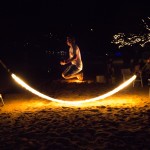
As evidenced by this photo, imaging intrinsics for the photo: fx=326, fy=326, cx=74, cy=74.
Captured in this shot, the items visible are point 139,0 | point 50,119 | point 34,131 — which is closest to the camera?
point 34,131

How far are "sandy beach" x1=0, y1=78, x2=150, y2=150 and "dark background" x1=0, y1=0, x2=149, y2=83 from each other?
9.85 meters

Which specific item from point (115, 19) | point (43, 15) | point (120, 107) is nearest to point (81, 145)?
point (120, 107)

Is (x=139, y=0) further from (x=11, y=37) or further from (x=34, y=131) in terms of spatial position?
(x=34, y=131)

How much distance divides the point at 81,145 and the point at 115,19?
1025 inches

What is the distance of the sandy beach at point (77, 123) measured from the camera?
255 inches

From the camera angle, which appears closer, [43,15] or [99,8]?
[43,15]

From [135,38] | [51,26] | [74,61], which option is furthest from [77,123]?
[51,26]

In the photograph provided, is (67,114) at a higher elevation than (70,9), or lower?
lower

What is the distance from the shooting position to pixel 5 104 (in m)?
11.1

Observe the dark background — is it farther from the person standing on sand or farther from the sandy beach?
the sandy beach

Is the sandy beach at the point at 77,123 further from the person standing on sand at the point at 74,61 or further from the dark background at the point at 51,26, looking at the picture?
the dark background at the point at 51,26

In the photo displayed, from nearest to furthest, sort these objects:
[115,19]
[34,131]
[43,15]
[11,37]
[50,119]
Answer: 1. [34,131]
2. [50,119]
3. [11,37]
4. [43,15]
5. [115,19]

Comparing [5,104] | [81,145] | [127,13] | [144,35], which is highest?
[127,13]

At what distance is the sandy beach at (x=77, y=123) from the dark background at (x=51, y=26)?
9.85m
